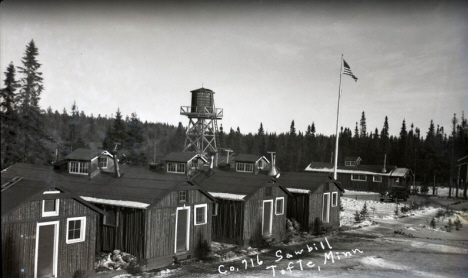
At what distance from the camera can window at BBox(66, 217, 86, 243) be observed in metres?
15.3

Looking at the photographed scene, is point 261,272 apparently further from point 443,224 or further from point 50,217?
point 443,224

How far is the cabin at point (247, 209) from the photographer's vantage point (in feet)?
78.4

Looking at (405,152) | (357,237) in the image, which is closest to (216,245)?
(357,237)

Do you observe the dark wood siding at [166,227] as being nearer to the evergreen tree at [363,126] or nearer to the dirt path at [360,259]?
the dirt path at [360,259]

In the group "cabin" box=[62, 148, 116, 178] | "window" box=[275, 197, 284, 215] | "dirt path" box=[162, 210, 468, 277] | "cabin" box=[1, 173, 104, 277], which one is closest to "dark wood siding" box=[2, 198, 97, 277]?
"cabin" box=[1, 173, 104, 277]

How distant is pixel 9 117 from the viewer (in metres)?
21.9

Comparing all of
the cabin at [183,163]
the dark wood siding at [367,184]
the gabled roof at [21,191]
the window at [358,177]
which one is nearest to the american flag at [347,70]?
the cabin at [183,163]

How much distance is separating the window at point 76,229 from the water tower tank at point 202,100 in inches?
1111

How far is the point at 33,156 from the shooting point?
90.2 feet

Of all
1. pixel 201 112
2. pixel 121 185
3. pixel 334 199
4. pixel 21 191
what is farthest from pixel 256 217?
pixel 201 112

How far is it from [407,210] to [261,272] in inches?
1152

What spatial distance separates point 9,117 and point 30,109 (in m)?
1.25

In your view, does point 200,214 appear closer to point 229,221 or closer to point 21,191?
point 229,221

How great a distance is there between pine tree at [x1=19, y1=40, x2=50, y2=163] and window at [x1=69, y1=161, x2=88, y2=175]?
3211mm
